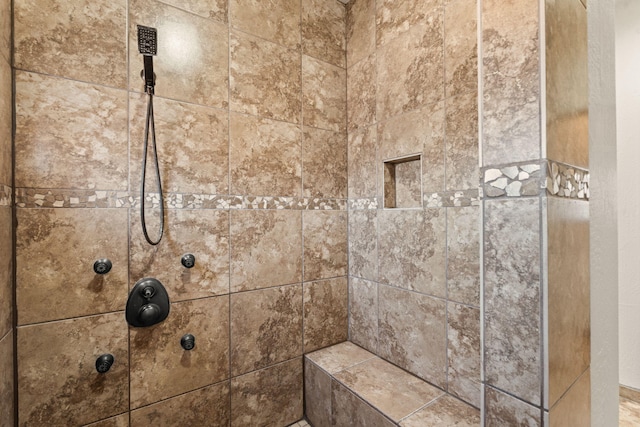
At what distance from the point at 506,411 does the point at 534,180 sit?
0.51 m

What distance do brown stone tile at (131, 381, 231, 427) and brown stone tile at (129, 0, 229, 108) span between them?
52.3 inches

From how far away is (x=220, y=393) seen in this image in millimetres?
1344

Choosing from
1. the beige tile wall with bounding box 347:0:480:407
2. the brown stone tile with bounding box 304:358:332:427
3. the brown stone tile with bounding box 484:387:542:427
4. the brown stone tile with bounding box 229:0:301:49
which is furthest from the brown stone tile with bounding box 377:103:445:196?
the brown stone tile with bounding box 304:358:332:427

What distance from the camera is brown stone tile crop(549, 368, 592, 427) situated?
0.60 m

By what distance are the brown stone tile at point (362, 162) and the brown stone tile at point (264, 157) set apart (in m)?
0.35

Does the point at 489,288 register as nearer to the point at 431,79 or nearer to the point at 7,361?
the point at 431,79

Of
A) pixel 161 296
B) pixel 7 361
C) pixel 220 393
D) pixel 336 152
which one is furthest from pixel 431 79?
pixel 7 361

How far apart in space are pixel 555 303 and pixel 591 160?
1.39 ft

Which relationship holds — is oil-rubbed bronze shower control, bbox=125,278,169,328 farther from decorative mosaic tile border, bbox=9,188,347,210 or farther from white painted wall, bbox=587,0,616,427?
white painted wall, bbox=587,0,616,427

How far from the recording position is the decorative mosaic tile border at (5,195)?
896 mm

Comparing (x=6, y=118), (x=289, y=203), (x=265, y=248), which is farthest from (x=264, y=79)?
(x=6, y=118)

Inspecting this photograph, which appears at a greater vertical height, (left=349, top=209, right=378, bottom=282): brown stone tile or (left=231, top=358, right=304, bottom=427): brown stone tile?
(left=349, top=209, right=378, bottom=282): brown stone tile

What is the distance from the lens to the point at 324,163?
170 centimetres

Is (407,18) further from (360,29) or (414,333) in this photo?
(414,333)
